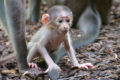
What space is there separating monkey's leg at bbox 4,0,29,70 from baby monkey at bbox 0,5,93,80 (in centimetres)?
30

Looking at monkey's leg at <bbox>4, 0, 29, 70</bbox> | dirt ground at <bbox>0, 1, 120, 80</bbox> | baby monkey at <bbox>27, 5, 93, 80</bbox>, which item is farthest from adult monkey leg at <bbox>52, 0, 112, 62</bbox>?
monkey's leg at <bbox>4, 0, 29, 70</bbox>

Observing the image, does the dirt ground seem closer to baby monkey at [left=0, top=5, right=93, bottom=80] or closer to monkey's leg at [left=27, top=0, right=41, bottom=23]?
baby monkey at [left=0, top=5, right=93, bottom=80]

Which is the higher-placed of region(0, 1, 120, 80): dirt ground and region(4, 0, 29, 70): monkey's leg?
region(4, 0, 29, 70): monkey's leg

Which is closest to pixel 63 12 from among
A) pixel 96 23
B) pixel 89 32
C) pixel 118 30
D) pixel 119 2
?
pixel 89 32

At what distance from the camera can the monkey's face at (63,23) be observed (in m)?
3.33

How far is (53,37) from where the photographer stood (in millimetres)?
3615

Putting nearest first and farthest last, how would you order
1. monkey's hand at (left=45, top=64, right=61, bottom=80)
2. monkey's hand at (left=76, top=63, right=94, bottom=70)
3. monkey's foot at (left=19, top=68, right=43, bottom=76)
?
monkey's hand at (left=45, top=64, right=61, bottom=80) < monkey's foot at (left=19, top=68, right=43, bottom=76) < monkey's hand at (left=76, top=63, right=94, bottom=70)

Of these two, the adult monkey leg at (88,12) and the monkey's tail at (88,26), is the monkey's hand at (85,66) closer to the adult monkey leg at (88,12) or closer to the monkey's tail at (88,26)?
the monkey's tail at (88,26)

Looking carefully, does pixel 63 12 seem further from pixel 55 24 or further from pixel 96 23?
pixel 96 23

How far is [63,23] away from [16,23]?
52 cm

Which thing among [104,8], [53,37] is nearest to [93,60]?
[53,37]

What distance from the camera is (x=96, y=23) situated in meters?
5.61

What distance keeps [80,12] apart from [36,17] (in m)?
1.03

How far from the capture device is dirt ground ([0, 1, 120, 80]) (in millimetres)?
3387
